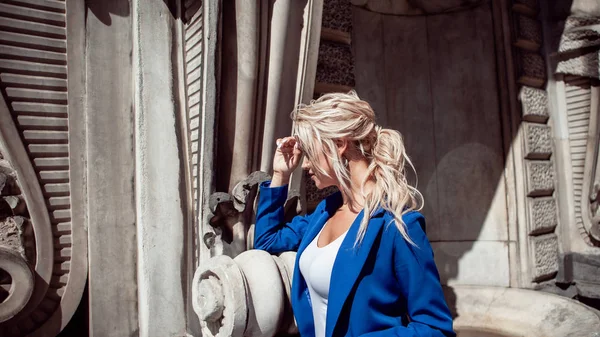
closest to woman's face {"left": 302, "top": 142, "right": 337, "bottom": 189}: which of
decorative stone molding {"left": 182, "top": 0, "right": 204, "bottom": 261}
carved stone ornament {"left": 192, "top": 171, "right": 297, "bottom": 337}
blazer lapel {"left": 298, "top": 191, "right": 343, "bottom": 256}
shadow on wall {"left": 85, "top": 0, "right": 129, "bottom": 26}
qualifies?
blazer lapel {"left": 298, "top": 191, "right": 343, "bottom": 256}

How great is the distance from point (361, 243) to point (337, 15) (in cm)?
195

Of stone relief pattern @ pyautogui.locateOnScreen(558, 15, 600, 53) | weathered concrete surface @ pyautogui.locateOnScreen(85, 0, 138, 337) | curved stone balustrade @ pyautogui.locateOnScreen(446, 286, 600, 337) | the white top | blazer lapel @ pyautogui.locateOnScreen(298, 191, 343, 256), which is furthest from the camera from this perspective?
stone relief pattern @ pyautogui.locateOnScreen(558, 15, 600, 53)

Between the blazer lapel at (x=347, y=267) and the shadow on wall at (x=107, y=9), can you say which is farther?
the shadow on wall at (x=107, y=9)

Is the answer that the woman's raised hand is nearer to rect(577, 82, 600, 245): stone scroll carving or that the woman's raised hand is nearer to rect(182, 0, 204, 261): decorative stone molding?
rect(182, 0, 204, 261): decorative stone molding

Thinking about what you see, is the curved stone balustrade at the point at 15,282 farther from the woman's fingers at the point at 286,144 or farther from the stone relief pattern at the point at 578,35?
the stone relief pattern at the point at 578,35

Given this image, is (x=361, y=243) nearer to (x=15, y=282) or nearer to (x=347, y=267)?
(x=347, y=267)

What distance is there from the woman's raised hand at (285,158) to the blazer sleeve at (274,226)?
44 millimetres

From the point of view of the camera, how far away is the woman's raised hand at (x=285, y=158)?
64.5 inches

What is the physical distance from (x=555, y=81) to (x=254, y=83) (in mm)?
3089

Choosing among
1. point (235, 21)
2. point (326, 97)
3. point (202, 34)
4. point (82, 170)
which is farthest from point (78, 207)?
point (326, 97)

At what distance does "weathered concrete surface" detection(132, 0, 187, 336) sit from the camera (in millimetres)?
2307

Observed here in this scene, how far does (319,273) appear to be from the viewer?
1.30 metres

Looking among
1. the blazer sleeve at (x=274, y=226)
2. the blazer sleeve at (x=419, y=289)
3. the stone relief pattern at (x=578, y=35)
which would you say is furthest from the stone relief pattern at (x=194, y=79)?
the stone relief pattern at (x=578, y=35)

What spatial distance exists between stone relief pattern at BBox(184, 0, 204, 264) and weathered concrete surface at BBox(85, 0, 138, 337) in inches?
11.4
